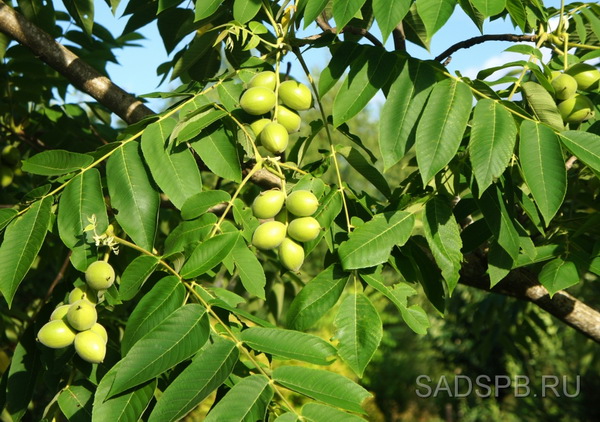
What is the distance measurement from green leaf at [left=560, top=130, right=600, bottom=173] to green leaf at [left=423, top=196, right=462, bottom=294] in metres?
0.28

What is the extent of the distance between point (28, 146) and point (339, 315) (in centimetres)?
207

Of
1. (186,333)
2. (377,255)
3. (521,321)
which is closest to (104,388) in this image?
(186,333)

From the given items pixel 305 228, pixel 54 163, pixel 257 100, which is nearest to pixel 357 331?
pixel 305 228

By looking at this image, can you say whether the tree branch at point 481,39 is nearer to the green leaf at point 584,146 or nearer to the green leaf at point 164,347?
the green leaf at point 584,146

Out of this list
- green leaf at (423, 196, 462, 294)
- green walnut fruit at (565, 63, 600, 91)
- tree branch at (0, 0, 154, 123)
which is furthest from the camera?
tree branch at (0, 0, 154, 123)

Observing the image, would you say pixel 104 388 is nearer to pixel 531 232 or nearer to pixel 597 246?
pixel 597 246

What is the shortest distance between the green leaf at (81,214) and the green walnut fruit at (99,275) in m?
0.05

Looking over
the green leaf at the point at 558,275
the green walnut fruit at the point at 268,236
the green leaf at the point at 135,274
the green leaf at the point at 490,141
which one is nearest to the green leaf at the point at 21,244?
the green leaf at the point at 135,274

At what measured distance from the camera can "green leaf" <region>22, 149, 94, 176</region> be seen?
1.53 m

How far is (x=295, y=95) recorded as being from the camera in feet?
5.14

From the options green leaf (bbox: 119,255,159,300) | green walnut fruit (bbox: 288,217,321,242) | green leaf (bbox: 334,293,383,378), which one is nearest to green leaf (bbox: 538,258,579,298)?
green leaf (bbox: 334,293,383,378)

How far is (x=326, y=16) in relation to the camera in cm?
224

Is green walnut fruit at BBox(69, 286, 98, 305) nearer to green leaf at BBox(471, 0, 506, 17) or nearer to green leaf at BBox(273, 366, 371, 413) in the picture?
green leaf at BBox(273, 366, 371, 413)

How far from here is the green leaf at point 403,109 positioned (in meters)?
1.44
